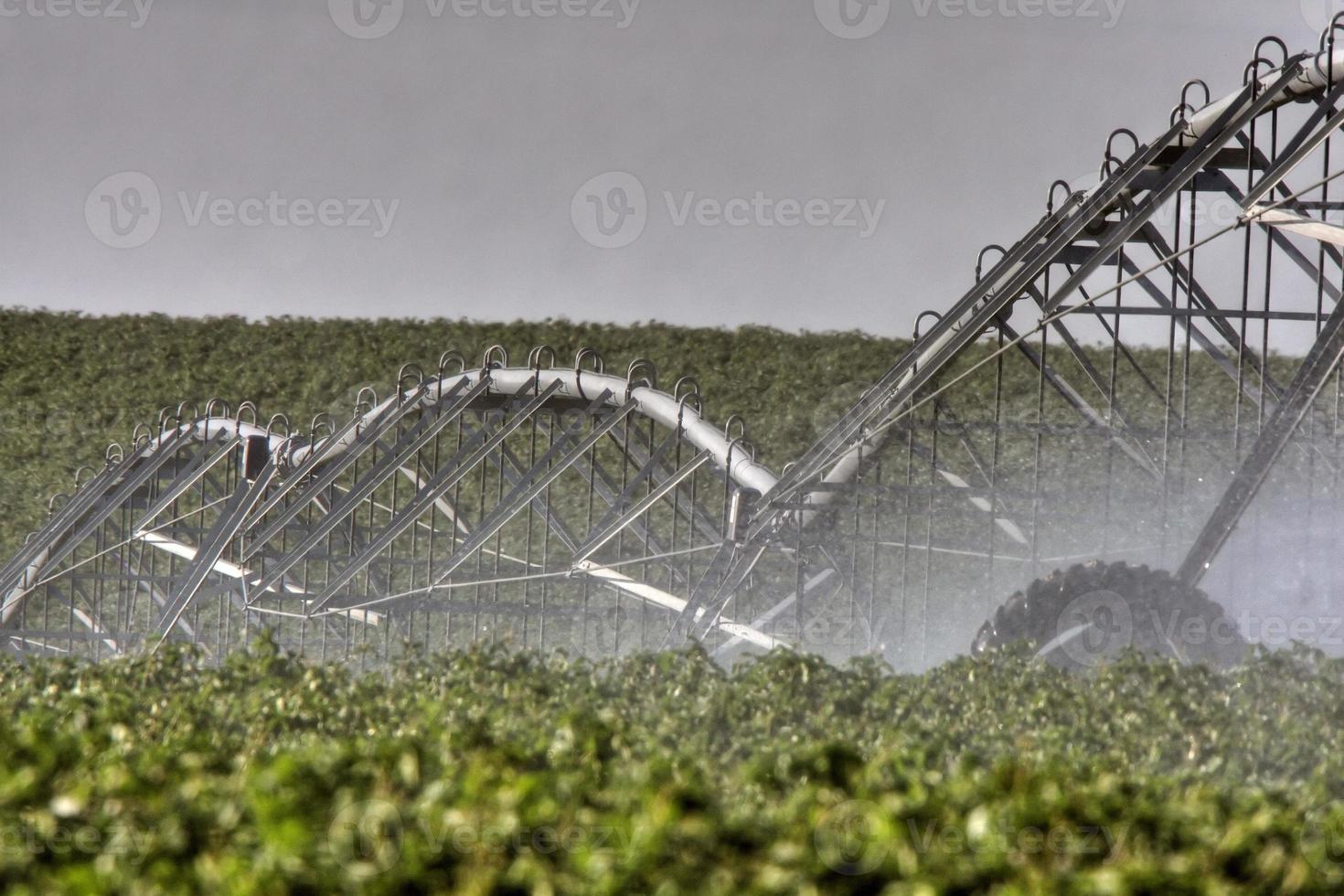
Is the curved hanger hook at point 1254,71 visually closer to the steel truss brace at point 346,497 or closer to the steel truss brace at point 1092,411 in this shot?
the steel truss brace at point 1092,411

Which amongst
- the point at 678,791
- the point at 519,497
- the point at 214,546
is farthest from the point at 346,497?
the point at 678,791

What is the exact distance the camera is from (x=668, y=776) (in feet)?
8.36

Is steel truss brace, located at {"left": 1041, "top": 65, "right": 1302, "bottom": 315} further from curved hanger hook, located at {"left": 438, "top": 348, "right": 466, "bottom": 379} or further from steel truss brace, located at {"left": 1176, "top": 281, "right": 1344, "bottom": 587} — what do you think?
curved hanger hook, located at {"left": 438, "top": 348, "right": 466, "bottom": 379}

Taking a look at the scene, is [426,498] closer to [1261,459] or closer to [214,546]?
[214,546]

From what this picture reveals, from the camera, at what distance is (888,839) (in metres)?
1.97

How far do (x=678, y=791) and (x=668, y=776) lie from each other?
0.35 metres

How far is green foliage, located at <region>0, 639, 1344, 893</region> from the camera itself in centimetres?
197

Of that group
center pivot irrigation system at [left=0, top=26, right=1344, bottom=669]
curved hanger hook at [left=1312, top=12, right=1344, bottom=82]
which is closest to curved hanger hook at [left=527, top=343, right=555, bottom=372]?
center pivot irrigation system at [left=0, top=26, right=1344, bottom=669]

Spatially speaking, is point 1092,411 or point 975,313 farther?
point 1092,411

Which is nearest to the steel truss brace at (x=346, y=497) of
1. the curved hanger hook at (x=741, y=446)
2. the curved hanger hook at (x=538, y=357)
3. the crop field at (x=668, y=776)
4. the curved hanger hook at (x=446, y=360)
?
the curved hanger hook at (x=446, y=360)

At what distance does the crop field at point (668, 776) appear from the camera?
6.48ft

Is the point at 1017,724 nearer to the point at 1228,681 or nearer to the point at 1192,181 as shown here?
the point at 1228,681

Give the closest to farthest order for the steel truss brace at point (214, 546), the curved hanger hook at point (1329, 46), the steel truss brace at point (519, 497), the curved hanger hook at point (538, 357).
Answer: the curved hanger hook at point (1329, 46) < the steel truss brace at point (214, 546) < the steel truss brace at point (519, 497) < the curved hanger hook at point (538, 357)

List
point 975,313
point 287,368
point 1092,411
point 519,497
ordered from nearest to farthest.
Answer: point 975,313 < point 1092,411 < point 519,497 < point 287,368
